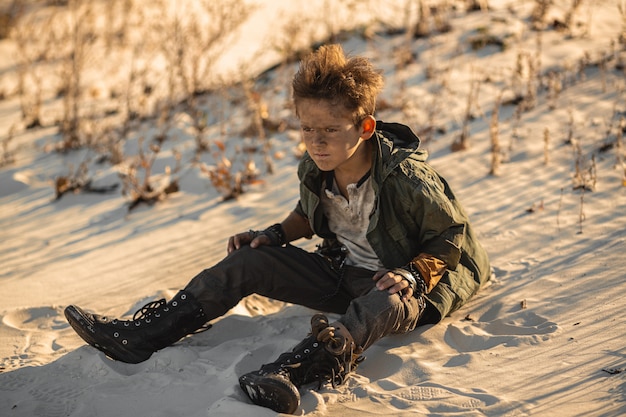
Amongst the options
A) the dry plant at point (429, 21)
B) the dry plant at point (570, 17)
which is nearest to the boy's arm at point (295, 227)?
the dry plant at point (429, 21)

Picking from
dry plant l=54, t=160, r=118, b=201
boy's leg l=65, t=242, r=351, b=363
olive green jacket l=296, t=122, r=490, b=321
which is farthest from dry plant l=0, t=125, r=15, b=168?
olive green jacket l=296, t=122, r=490, b=321

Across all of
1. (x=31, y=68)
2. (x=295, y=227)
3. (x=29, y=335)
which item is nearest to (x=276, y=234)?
(x=295, y=227)

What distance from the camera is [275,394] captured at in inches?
111

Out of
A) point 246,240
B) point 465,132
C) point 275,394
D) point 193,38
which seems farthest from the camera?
point 193,38

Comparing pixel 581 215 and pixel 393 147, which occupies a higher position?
pixel 393 147

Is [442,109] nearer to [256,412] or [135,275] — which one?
[135,275]

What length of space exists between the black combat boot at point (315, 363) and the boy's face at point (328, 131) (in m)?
0.76

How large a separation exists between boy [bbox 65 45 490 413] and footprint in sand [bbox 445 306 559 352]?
0.12 metres

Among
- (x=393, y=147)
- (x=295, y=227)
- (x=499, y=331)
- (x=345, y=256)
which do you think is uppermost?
(x=393, y=147)

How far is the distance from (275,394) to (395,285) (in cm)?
69

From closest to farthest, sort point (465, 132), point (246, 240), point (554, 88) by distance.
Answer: point (246, 240) → point (465, 132) → point (554, 88)

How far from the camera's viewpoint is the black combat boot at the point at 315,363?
9.48 feet

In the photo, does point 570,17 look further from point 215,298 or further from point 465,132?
point 215,298

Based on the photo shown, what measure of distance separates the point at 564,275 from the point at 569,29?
462 cm
